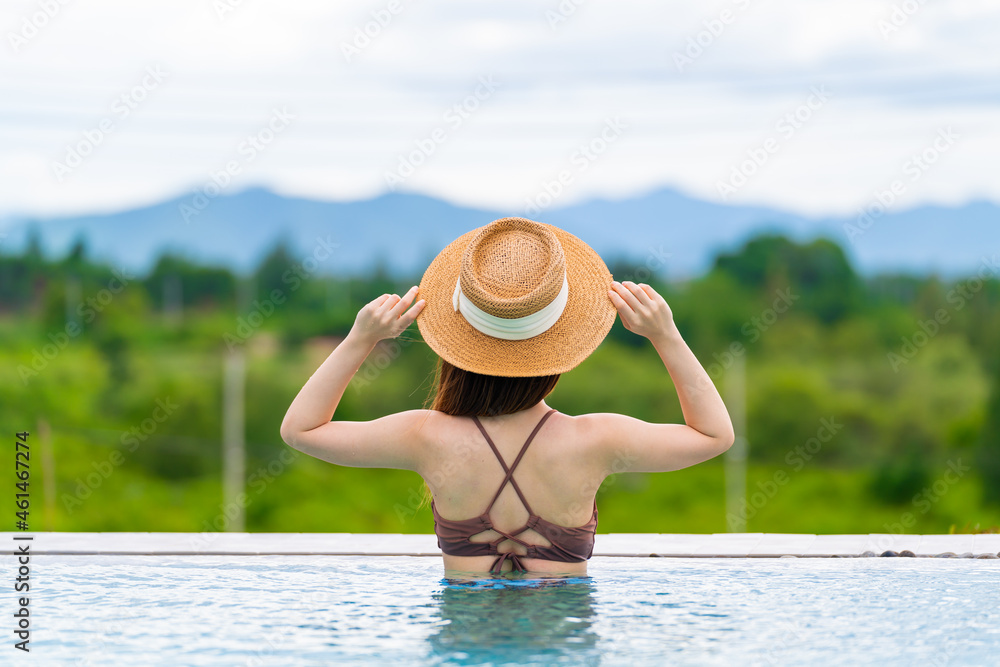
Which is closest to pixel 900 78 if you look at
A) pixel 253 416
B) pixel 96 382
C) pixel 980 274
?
pixel 980 274

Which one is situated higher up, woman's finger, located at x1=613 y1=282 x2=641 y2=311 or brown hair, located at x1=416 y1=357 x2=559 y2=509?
woman's finger, located at x1=613 y1=282 x2=641 y2=311

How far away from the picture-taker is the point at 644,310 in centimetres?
286

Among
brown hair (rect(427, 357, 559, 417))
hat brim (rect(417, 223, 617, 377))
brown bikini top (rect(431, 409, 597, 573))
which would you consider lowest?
brown bikini top (rect(431, 409, 597, 573))

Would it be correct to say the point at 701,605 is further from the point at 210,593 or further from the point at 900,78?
the point at 900,78

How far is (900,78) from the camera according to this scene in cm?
5247

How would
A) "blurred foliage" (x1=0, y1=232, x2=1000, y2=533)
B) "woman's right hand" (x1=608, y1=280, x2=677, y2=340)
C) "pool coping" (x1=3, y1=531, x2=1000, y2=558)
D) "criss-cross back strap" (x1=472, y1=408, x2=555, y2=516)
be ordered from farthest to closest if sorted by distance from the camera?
"blurred foliage" (x1=0, y1=232, x2=1000, y2=533)
"pool coping" (x1=3, y1=531, x2=1000, y2=558)
"criss-cross back strap" (x1=472, y1=408, x2=555, y2=516)
"woman's right hand" (x1=608, y1=280, x2=677, y2=340)

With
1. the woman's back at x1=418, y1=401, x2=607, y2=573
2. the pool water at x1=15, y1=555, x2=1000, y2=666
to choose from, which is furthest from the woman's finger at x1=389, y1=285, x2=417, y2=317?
the pool water at x1=15, y1=555, x2=1000, y2=666

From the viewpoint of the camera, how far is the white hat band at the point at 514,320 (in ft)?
9.41

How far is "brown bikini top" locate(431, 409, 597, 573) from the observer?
310 centimetres

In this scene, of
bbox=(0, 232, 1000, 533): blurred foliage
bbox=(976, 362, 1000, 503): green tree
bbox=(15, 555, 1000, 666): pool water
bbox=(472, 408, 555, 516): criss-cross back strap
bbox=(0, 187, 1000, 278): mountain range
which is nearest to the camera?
bbox=(15, 555, 1000, 666): pool water

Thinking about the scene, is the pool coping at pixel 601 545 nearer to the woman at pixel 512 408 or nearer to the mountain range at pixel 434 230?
the woman at pixel 512 408

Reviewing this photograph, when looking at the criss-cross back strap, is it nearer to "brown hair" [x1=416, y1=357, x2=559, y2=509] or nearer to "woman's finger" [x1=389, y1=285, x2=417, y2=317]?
"brown hair" [x1=416, y1=357, x2=559, y2=509]

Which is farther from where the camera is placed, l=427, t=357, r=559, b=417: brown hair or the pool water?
l=427, t=357, r=559, b=417: brown hair

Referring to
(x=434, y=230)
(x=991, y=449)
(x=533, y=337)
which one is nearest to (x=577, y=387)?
(x=434, y=230)
